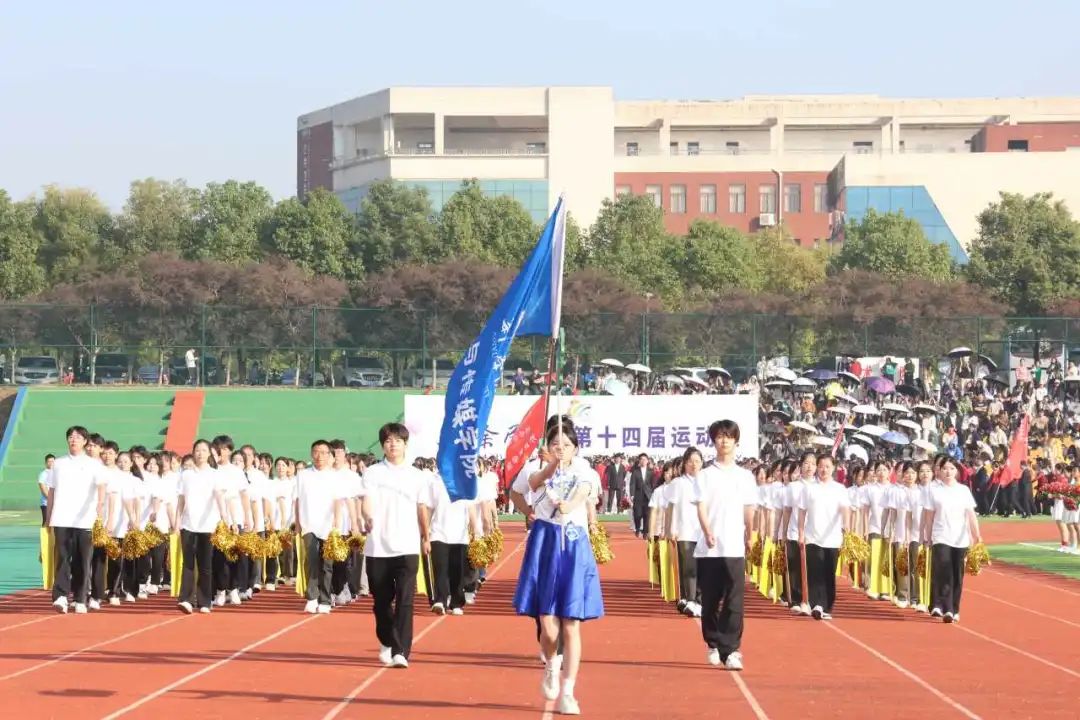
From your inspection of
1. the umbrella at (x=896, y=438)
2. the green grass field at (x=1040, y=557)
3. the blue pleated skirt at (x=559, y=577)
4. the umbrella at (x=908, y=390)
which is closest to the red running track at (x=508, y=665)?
the blue pleated skirt at (x=559, y=577)

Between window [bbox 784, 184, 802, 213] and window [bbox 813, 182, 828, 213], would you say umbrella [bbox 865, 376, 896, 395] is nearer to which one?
window [bbox 784, 184, 802, 213]

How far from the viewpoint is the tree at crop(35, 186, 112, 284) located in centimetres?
7588

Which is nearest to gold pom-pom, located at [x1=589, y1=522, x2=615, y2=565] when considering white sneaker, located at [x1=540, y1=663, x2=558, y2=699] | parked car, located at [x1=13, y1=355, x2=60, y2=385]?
white sneaker, located at [x1=540, y1=663, x2=558, y2=699]

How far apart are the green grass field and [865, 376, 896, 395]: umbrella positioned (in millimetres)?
14125

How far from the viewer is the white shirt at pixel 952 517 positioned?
687 inches

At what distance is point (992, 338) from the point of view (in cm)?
5212

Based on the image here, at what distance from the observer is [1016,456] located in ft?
132

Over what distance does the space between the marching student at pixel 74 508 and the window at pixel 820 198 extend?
280ft

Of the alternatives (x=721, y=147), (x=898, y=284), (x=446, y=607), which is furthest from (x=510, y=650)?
(x=721, y=147)

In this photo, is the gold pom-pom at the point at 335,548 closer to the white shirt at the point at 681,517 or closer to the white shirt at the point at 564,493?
the white shirt at the point at 681,517

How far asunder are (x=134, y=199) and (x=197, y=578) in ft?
204

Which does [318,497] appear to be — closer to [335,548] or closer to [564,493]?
[335,548]

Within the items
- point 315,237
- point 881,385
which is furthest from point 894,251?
point 881,385

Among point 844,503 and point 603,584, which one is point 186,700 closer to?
point 844,503
